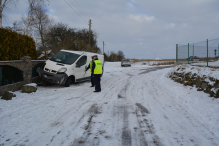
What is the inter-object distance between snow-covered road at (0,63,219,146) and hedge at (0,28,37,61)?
2438mm

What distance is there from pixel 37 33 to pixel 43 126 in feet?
94.5

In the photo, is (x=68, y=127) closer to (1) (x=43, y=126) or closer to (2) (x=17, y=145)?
(1) (x=43, y=126)

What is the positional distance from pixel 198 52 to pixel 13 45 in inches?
498

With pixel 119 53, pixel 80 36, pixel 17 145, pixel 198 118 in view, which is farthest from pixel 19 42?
pixel 119 53

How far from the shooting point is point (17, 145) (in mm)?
3053

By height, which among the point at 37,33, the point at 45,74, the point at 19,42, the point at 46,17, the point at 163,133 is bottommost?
the point at 163,133

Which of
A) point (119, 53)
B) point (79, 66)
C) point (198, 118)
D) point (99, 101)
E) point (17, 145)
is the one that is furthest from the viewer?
point (119, 53)

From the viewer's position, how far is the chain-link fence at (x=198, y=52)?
36.7 ft

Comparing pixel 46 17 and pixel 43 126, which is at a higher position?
pixel 46 17

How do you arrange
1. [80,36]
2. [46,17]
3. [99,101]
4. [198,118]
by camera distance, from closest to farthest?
[198,118], [99,101], [46,17], [80,36]

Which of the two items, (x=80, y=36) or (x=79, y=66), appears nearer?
(x=79, y=66)

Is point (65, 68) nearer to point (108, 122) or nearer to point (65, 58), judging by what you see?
point (65, 58)

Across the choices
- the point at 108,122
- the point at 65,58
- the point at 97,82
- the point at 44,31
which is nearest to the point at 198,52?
the point at 97,82

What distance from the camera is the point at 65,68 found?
895 centimetres
